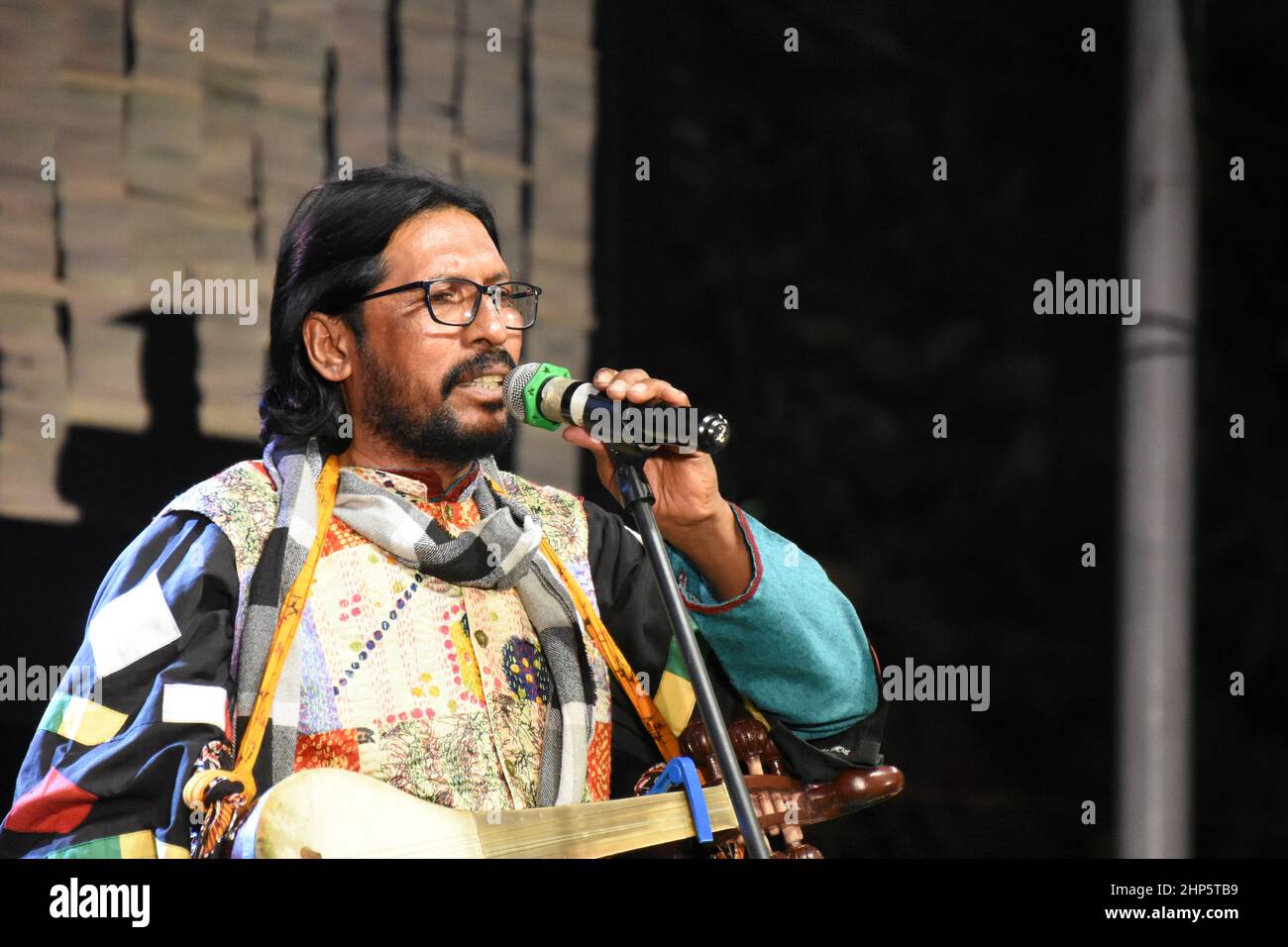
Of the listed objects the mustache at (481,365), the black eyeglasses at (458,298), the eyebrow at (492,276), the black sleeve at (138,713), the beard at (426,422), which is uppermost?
the eyebrow at (492,276)

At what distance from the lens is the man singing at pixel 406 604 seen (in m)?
1.70

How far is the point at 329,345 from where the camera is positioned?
217cm

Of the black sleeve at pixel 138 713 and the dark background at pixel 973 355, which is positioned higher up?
the dark background at pixel 973 355

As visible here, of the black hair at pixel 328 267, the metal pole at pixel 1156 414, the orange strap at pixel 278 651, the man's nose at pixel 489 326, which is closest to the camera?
the orange strap at pixel 278 651

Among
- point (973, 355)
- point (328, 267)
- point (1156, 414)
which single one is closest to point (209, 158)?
point (328, 267)

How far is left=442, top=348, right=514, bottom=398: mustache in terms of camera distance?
6.63 feet

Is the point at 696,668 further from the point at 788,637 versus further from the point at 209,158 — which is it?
the point at 209,158

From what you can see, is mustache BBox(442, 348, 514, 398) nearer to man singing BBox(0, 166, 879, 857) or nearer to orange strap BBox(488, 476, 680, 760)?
man singing BBox(0, 166, 879, 857)

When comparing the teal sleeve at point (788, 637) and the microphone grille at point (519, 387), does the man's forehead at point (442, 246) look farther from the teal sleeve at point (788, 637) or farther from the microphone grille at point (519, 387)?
the teal sleeve at point (788, 637)

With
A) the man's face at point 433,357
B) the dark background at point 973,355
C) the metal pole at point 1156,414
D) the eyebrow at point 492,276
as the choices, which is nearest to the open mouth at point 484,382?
the man's face at point 433,357

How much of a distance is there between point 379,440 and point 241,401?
0.79 metres

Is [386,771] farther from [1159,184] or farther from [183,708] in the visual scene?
[1159,184]

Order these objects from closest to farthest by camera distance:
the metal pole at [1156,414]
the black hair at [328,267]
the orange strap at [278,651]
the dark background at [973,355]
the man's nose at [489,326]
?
1. the orange strap at [278,651]
2. the man's nose at [489,326]
3. the black hair at [328,267]
4. the metal pole at [1156,414]
5. the dark background at [973,355]

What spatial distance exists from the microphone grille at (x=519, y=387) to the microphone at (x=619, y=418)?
0.03 m
